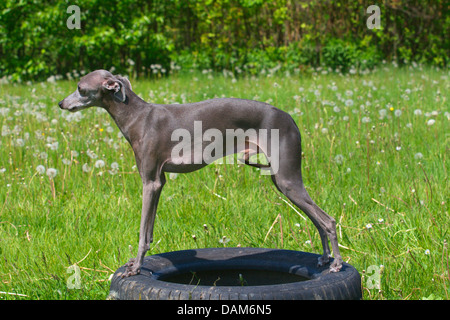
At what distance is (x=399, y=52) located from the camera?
14.5m

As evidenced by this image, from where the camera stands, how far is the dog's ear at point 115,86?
254cm

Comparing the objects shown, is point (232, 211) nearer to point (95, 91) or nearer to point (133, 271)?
point (133, 271)

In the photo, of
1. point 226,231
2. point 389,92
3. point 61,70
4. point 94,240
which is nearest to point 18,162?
point 94,240

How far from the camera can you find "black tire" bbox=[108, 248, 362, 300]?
7.71 feet

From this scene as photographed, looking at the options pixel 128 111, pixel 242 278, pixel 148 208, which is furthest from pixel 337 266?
pixel 128 111

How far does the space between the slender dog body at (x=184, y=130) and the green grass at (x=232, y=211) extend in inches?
37.2

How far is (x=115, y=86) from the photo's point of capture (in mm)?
2539

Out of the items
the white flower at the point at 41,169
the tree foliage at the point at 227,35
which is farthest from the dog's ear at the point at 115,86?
the tree foliage at the point at 227,35

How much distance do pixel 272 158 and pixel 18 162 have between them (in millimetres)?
3797

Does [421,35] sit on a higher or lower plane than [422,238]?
higher

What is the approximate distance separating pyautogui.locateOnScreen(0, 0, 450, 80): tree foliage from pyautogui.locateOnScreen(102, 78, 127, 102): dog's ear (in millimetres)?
10232
